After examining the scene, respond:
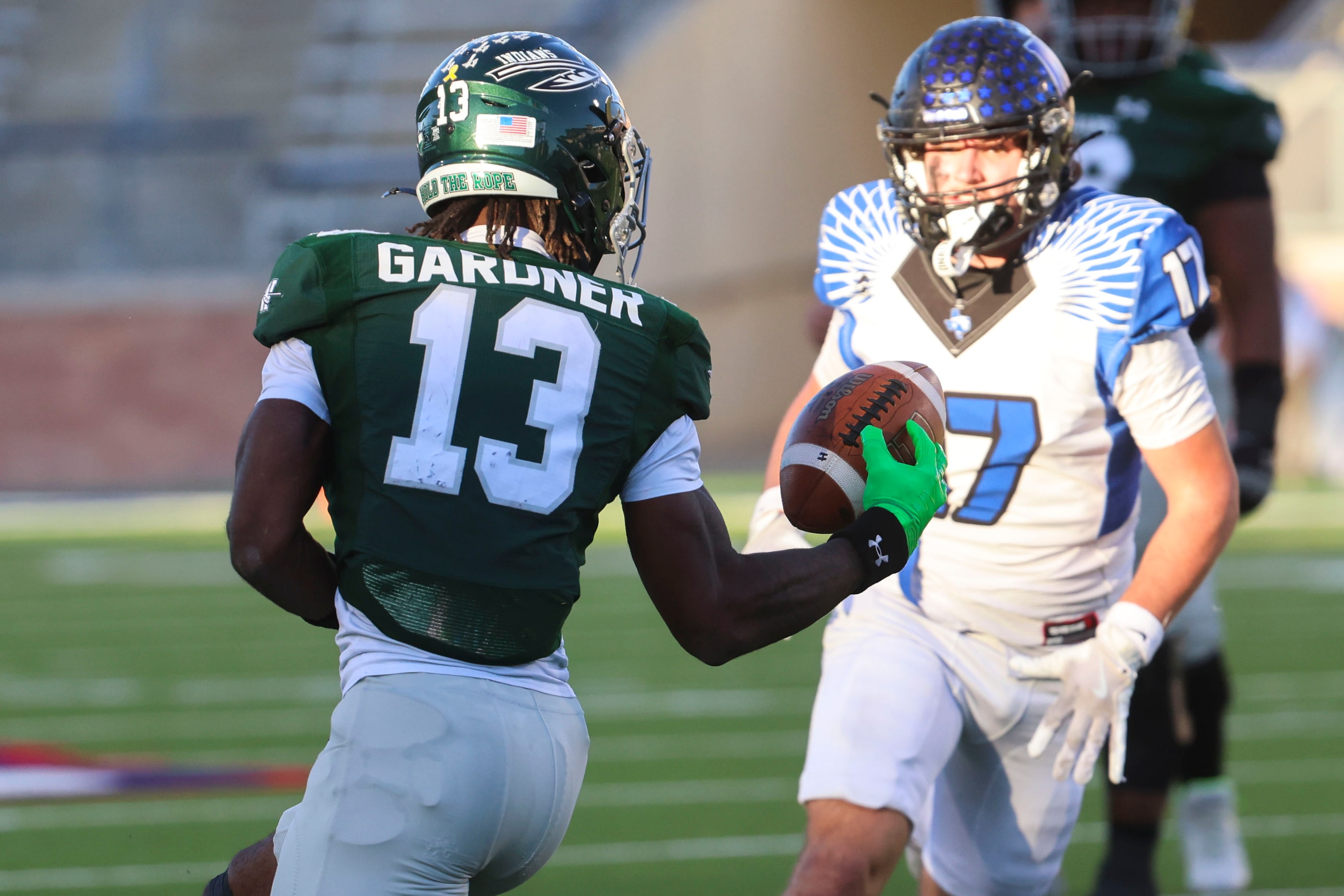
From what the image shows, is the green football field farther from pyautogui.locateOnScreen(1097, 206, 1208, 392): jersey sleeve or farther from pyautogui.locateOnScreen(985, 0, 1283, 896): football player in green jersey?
pyautogui.locateOnScreen(1097, 206, 1208, 392): jersey sleeve

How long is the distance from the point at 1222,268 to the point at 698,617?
7.45ft

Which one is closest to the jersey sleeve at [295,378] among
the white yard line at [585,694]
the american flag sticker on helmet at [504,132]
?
the american flag sticker on helmet at [504,132]

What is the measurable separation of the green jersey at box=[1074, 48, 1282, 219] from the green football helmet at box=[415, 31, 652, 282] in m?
1.87

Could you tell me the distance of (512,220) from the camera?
2217mm

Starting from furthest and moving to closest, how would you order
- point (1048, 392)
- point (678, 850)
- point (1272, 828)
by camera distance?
point (1272, 828), point (678, 850), point (1048, 392)

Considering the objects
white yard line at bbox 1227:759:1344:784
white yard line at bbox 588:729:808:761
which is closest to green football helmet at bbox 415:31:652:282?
white yard line at bbox 588:729:808:761

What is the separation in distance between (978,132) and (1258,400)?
4.37 ft

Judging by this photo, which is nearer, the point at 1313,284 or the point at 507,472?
the point at 507,472

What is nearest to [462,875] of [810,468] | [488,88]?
[810,468]

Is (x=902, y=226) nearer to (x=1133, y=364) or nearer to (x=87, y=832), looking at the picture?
(x=1133, y=364)

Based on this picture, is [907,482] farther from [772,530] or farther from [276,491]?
[276,491]

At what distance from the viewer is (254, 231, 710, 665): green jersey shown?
2.03 metres

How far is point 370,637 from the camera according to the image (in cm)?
209

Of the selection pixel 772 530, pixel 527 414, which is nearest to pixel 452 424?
pixel 527 414
